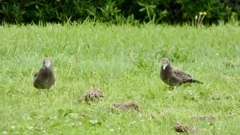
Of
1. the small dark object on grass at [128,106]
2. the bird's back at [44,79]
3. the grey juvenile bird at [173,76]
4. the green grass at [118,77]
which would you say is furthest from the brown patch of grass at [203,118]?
the bird's back at [44,79]

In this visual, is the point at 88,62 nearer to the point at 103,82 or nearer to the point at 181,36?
the point at 103,82

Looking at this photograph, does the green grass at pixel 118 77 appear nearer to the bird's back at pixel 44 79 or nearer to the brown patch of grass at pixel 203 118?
the brown patch of grass at pixel 203 118

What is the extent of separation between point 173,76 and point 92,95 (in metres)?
1.04

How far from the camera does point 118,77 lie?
870cm

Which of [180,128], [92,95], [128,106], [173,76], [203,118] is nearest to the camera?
[180,128]

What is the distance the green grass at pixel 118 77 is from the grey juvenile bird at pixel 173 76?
8 centimetres

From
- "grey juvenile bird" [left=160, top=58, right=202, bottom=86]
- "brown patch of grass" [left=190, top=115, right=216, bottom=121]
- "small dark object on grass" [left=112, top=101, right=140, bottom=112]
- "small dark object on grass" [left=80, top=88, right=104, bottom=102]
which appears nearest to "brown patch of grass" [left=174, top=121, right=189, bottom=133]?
"brown patch of grass" [left=190, top=115, right=216, bottom=121]

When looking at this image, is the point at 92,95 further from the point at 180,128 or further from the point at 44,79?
the point at 180,128

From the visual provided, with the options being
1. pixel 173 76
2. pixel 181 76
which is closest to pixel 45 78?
pixel 173 76

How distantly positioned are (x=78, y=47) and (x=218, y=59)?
1940mm

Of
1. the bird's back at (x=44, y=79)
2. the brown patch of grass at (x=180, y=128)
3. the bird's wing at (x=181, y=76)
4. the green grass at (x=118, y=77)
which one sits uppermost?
the bird's back at (x=44, y=79)

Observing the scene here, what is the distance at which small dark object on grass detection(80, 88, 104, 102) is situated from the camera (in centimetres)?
761

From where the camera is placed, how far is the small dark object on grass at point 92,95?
25.0ft

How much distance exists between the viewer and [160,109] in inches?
291
